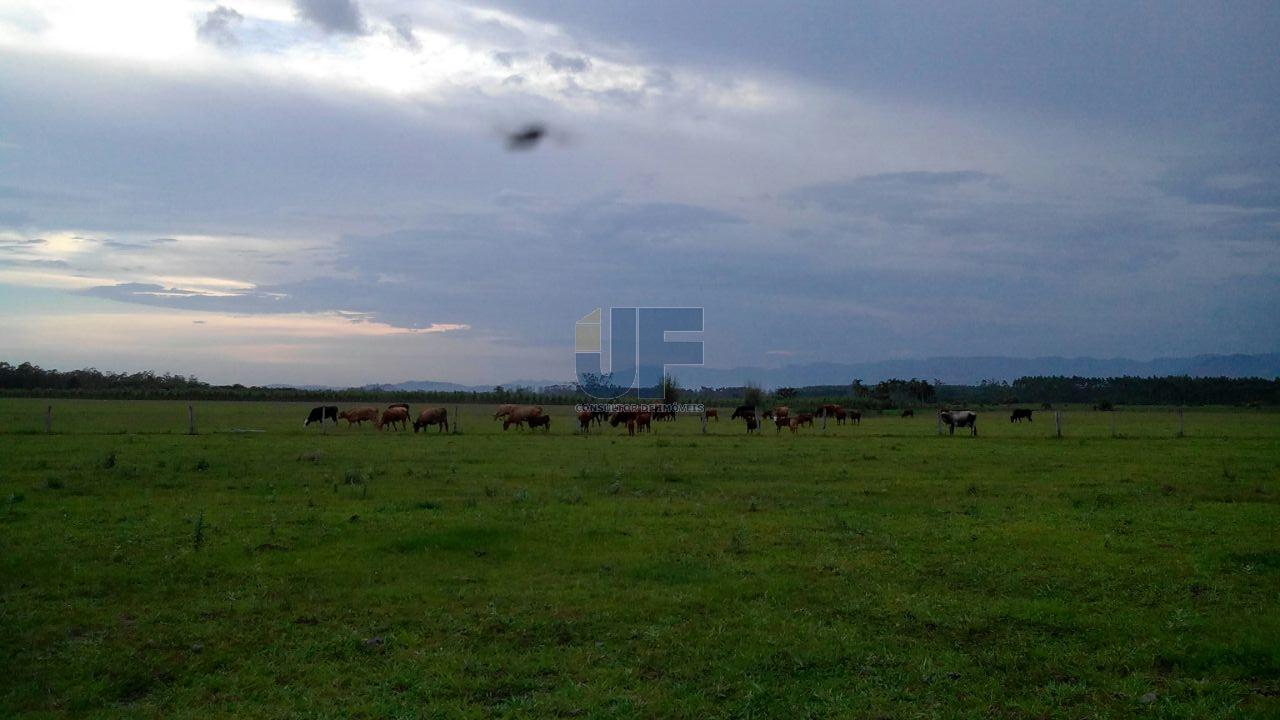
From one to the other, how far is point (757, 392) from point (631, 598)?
76.2 m

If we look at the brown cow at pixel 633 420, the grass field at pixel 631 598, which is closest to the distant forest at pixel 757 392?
the brown cow at pixel 633 420

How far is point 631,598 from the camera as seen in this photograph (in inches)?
401

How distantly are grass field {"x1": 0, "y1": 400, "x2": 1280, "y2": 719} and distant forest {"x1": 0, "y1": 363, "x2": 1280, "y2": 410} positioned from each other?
58.7 m

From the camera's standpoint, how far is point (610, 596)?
33.9 ft

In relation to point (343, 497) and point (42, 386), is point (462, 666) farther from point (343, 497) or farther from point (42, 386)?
point (42, 386)

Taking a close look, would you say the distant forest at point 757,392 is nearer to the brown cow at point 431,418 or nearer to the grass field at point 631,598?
the brown cow at point 431,418

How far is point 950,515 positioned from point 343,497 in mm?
11785

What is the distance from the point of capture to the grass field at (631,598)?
7.61 meters

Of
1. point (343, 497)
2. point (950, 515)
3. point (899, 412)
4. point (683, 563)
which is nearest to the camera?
point (683, 563)

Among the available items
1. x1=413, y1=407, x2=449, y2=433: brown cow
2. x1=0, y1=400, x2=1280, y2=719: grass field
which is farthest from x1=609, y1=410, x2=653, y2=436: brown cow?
x1=0, y1=400, x2=1280, y2=719: grass field

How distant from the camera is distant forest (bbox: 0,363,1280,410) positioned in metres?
90.9

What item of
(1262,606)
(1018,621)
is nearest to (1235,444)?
(1262,606)

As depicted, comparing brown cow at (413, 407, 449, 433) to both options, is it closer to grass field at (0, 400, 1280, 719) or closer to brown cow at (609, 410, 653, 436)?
brown cow at (609, 410, 653, 436)

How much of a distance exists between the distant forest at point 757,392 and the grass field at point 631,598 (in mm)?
58655
